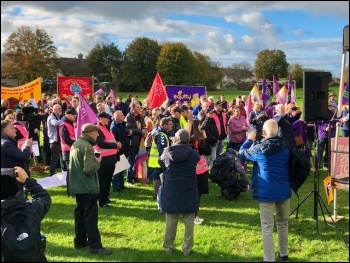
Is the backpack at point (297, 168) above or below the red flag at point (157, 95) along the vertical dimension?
below

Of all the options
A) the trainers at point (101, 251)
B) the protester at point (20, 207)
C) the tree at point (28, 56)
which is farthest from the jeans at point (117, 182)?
the tree at point (28, 56)

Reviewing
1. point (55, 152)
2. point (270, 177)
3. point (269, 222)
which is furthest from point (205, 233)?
point (55, 152)

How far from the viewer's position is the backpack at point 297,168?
5.29 metres

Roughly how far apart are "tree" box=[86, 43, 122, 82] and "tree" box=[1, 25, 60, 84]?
12522mm

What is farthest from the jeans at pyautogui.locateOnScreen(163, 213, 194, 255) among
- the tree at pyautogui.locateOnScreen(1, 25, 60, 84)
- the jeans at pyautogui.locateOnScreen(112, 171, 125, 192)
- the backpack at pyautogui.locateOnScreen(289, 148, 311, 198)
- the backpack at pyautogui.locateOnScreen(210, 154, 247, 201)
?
the tree at pyautogui.locateOnScreen(1, 25, 60, 84)

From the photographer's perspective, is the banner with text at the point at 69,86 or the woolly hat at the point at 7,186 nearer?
the woolly hat at the point at 7,186

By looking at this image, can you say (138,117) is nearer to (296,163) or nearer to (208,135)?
(208,135)

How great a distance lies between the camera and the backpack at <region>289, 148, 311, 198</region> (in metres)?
5.29

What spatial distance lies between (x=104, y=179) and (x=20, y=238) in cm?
421

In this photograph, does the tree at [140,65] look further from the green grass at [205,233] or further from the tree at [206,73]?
the green grass at [205,233]

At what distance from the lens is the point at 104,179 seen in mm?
8039

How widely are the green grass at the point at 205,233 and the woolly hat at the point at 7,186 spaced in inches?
77.9

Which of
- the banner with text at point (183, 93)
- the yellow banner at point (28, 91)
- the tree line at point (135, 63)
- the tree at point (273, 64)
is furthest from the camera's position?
the tree line at point (135, 63)

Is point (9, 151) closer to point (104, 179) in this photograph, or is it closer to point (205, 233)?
point (104, 179)
